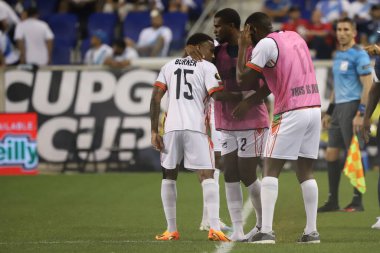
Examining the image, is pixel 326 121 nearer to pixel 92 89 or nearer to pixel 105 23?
pixel 92 89

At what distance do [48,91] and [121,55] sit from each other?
70.8 inches

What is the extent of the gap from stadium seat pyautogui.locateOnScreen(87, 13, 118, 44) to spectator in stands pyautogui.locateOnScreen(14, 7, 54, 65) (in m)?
2.47

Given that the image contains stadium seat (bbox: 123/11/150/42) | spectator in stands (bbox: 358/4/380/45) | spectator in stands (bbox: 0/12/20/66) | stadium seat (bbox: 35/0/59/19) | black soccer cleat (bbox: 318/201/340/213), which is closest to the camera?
black soccer cleat (bbox: 318/201/340/213)

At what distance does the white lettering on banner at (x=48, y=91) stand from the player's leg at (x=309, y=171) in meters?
10.4

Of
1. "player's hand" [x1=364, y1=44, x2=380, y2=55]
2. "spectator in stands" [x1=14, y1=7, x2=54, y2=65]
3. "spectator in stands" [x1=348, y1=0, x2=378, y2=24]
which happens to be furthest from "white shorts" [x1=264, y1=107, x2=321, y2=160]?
"spectator in stands" [x1=348, y1=0, x2=378, y2=24]

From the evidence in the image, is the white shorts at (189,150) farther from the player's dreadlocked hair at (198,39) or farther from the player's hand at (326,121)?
the player's hand at (326,121)

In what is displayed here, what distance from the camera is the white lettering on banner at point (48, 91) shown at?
62.8ft

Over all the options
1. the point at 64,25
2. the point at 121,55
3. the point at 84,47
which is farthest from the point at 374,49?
the point at 64,25

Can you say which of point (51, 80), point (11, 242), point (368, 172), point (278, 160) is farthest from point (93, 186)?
point (278, 160)

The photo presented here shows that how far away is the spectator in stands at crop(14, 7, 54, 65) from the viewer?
2034cm

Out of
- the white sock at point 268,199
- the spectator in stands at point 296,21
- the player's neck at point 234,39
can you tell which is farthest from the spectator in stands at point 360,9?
the white sock at point 268,199

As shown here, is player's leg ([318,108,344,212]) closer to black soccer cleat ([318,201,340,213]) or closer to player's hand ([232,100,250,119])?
black soccer cleat ([318,201,340,213])

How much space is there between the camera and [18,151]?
18.7 metres

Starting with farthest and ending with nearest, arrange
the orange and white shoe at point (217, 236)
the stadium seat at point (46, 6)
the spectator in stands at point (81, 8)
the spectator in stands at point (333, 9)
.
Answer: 1. the stadium seat at point (46, 6)
2. the spectator in stands at point (81, 8)
3. the spectator in stands at point (333, 9)
4. the orange and white shoe at point (217, 236)
